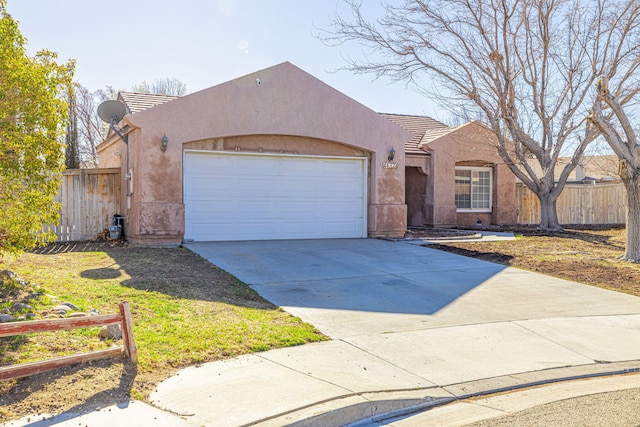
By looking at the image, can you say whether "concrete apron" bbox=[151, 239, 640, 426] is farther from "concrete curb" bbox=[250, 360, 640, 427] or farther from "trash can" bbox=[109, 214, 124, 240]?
"trash can" bbox=[109, 214, 124, 240]

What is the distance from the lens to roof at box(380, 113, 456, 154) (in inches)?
831

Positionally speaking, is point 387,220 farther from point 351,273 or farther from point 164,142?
point 164,142

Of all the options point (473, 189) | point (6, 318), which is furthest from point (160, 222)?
point (473, 189)

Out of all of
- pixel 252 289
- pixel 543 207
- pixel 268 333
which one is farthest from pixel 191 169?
pixel 543 207

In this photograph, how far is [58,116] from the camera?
7.21m

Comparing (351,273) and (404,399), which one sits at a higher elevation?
(351,273)

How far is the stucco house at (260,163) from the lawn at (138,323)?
9.23 ft

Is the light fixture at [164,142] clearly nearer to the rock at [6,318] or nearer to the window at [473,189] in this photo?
the rock at [6,318]

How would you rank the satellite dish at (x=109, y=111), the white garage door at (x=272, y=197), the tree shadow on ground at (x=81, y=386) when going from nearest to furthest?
the tree shadow on ground at (x=81, y=386), the white garage door at (x=272, y=197), the satellite dish at (x=109, y=111)

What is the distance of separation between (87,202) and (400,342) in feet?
37.0

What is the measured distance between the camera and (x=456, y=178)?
22.0m

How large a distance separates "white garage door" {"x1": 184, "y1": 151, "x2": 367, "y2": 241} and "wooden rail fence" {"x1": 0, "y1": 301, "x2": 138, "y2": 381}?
29.6 ft

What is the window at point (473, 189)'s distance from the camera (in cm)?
2216

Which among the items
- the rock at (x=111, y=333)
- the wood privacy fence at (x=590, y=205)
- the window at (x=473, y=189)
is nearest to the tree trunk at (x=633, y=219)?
the window at (x=473, y=189)
